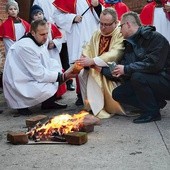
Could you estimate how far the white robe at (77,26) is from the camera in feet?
24.6

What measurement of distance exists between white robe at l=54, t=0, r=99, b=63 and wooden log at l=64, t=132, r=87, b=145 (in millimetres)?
2961

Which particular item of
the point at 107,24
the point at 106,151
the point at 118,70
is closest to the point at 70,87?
the point at 107,24

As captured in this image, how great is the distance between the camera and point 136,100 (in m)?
5.99

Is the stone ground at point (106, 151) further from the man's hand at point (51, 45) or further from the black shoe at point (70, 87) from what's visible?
the black shoe at point (70, 87)

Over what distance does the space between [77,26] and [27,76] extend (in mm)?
1638

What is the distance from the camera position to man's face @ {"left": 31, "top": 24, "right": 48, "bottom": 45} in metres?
6.20

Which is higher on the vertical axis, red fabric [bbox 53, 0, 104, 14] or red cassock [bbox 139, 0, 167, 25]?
red fabric [bbox 53, 0, 104, 14]

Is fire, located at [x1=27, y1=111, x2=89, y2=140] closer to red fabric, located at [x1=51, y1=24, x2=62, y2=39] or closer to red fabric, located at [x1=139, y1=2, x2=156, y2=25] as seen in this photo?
red fabric, located at [x1=51, y1=24, x2=62, y2=39]

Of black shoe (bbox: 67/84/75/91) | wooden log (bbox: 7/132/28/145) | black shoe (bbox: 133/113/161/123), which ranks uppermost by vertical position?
wooden log (bbox: 7/132/28/145)

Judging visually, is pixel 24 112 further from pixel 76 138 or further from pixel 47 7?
pixel 47 7

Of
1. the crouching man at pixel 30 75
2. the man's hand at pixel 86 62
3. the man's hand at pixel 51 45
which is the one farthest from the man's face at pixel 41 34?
the man's hand at pixel 51 45

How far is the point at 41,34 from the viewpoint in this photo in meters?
6.28

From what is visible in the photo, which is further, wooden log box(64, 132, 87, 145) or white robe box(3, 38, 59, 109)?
white robe box(3, 38, 59, 109)

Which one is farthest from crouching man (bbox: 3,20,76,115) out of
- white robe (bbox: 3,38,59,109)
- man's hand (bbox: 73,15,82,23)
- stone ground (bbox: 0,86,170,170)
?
man's hand (bbox: 73,15,82,23)
